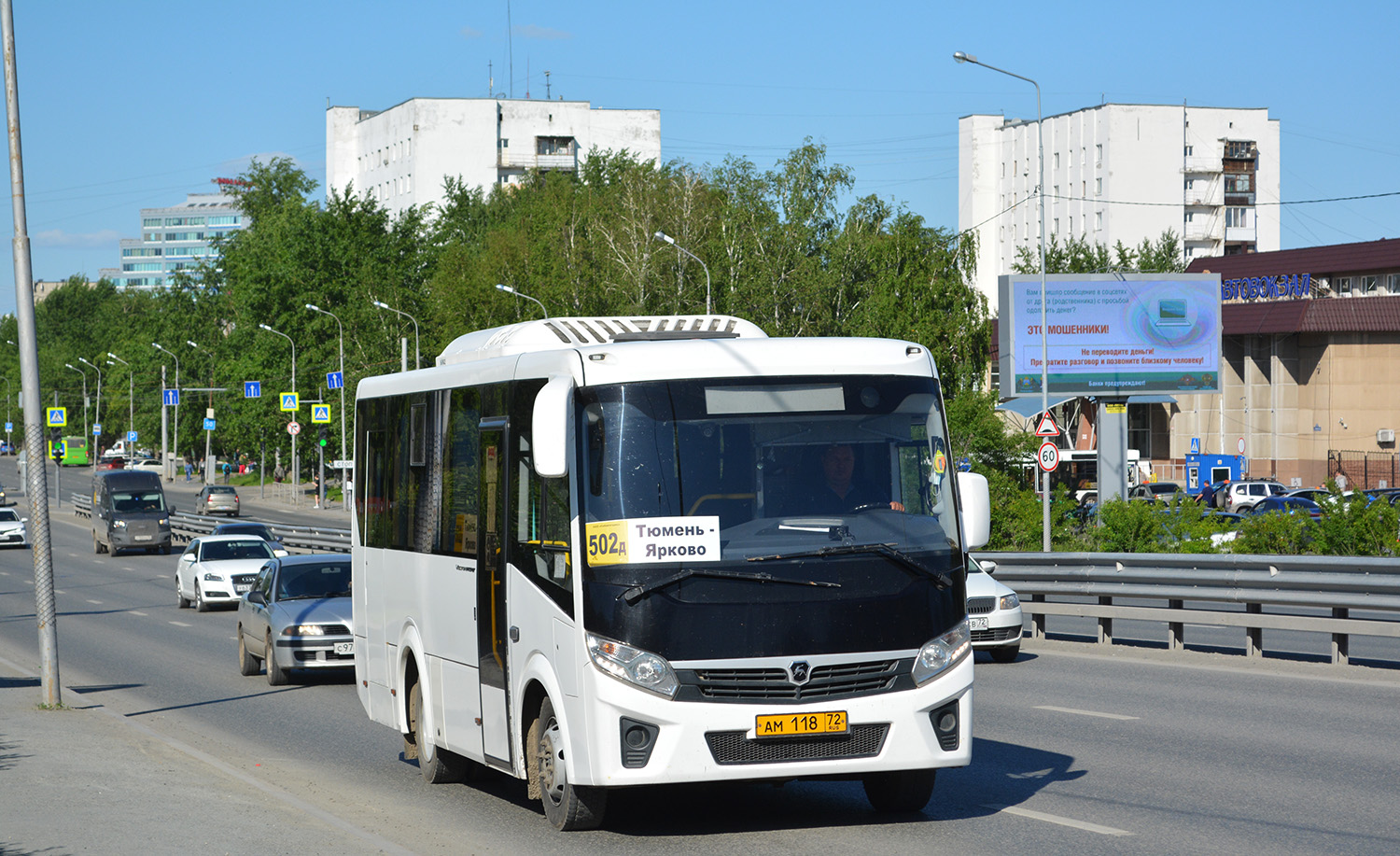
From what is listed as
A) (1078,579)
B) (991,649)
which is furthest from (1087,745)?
(1078,579)

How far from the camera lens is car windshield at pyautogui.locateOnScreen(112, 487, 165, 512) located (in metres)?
51.0

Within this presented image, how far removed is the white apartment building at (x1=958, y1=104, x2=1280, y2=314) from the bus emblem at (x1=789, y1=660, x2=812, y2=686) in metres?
94.8

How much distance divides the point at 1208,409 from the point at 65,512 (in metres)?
54.5

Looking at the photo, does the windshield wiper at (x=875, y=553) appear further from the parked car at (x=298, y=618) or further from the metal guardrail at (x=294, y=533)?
the metal guardrail at (x=294, y=533)

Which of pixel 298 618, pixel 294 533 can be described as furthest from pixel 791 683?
pixel 294 533

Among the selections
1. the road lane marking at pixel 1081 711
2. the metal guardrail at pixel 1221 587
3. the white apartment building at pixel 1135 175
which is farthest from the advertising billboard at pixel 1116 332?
the white apartment building at pixel 1135 175

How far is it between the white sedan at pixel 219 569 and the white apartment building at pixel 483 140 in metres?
82.4

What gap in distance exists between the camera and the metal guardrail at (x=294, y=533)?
1657 inches

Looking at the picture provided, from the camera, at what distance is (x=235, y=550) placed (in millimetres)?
31281

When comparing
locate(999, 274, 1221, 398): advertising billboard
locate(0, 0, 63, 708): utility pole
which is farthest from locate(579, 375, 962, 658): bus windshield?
locate(999, 274, 1221, 398): advertising billboard

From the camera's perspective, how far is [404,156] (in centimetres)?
11738

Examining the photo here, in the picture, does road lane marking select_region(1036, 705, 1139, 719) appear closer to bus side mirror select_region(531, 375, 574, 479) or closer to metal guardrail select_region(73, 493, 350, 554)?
bus side mirror select_region(531, 375, 574, 479)

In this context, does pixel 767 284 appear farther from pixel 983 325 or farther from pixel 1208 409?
pixel 1208 409

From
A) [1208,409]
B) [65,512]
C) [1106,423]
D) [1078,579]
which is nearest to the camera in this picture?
[1078,579]
